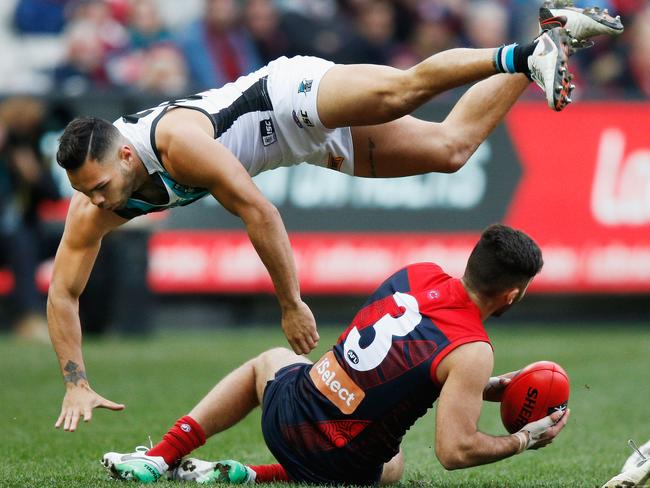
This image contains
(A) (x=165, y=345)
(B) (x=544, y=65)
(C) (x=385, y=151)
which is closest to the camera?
(B) (x=544, y=65)

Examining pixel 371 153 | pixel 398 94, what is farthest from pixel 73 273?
pixel 398 94

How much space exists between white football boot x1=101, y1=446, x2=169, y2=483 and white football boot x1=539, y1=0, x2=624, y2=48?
2903mm

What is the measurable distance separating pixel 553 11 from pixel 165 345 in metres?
7.38

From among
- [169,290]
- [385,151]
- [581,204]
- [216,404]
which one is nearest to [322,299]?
[169,290]

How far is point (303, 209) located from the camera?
13734 millimetres

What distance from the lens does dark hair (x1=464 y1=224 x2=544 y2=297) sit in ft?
18.0

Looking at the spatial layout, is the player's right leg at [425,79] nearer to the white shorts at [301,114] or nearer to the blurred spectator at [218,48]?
the white shorts at [301,114]

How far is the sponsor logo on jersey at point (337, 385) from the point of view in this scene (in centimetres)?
562

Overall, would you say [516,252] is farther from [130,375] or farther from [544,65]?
[130,375]

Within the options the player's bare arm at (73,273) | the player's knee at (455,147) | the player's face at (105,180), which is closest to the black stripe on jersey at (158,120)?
the player's face at (105,180)

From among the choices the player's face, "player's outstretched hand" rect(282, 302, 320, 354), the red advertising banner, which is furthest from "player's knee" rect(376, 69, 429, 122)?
the red advertising banner

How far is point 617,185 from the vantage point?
13.9m

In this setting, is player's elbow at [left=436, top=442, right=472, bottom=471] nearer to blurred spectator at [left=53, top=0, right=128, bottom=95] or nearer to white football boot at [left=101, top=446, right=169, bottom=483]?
white football boot at [left=101, top=446, right=169, bottom=483]

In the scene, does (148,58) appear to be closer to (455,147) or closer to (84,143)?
(455,147)
